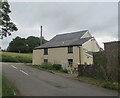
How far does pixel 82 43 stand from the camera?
2912cm

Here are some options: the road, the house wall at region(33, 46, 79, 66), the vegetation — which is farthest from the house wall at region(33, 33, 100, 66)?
the vegetation

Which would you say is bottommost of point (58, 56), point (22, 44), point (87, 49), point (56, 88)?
point (56, 88)

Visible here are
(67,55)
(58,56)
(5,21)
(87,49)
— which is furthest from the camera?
(58,56)

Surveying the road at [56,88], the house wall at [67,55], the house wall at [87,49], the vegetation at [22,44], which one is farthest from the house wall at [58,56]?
the vegetation at [22,44]

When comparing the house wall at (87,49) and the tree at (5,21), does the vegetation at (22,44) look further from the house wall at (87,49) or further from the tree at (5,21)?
the tree at (5,21)

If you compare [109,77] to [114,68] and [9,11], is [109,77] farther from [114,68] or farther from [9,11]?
[9,11]

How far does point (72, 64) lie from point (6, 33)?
15.5 meters

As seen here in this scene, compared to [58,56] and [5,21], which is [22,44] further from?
[5,21]

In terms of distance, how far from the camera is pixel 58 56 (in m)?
32.5

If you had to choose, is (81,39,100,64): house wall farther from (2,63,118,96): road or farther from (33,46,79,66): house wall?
(2,63,118,96): road

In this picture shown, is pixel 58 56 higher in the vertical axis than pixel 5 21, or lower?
lower

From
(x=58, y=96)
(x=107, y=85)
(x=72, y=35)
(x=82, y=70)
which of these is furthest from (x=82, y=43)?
(x=58, y=96)

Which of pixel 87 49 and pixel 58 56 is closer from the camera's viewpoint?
pixel 87 49

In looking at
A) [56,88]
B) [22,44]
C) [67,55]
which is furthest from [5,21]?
[22,44]
